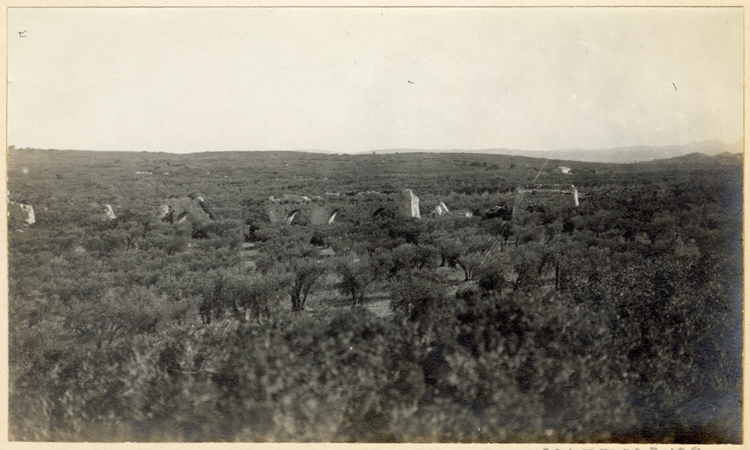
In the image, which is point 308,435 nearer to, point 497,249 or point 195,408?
point 195,408

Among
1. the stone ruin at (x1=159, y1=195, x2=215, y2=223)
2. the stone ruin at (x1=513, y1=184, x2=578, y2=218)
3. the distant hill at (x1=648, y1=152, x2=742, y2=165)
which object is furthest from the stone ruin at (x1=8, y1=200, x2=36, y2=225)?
the distant hill at (x1=648, y1=152, x2=742, y2=165)

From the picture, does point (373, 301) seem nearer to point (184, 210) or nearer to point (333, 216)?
point (333, 216)

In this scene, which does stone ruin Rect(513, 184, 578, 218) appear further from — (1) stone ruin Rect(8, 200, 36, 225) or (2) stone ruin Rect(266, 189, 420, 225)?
(1) stone ruin Rect(8, 200, 36, 225)

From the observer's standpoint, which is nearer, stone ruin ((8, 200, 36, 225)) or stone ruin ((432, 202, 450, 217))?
stone ruin ((8, 200, 36, 225))

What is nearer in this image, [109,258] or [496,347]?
[496,347]

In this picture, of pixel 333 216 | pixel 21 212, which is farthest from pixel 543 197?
pixel 21 212

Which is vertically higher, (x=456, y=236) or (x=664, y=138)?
(x=664, y=138)
